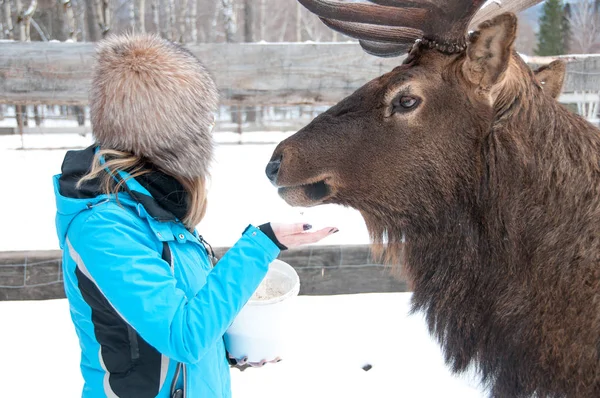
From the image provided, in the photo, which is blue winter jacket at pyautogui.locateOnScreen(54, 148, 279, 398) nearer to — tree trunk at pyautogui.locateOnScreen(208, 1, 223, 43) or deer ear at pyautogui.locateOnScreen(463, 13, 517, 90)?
deer ear at pyautogui.locateOnScreen(463, 13, 517, 90)

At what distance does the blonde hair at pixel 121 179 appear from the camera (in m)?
1.63

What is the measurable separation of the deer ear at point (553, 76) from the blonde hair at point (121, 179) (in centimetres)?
160

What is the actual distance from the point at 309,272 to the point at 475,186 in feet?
6.76

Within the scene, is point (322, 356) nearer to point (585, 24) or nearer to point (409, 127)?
point (409, 127)

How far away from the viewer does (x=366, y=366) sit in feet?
10.7

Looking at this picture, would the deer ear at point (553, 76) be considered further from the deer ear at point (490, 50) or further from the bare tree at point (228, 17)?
the bare tree at point (228, 17)

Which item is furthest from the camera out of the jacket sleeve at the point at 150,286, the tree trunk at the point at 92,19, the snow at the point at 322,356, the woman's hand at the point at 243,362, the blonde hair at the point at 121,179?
the tree trunk at the point at 92,19

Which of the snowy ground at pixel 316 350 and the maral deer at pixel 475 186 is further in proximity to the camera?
the snowy ground at pixel 316 350

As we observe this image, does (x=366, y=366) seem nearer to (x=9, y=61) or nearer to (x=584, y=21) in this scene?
(x=9, y=61)

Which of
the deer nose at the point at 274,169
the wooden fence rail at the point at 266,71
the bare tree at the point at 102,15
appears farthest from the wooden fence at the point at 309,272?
the bare tree at the point at 102,15

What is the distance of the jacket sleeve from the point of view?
1.50 meters

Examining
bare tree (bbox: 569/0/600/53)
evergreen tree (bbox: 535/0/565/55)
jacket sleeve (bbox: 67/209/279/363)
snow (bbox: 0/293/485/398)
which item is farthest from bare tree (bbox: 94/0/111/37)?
bare tree (bbox: 569/0/600/53)

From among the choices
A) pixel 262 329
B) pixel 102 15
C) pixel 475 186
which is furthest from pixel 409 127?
pixel 102 15

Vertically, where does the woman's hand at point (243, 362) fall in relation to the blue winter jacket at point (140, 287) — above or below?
below
